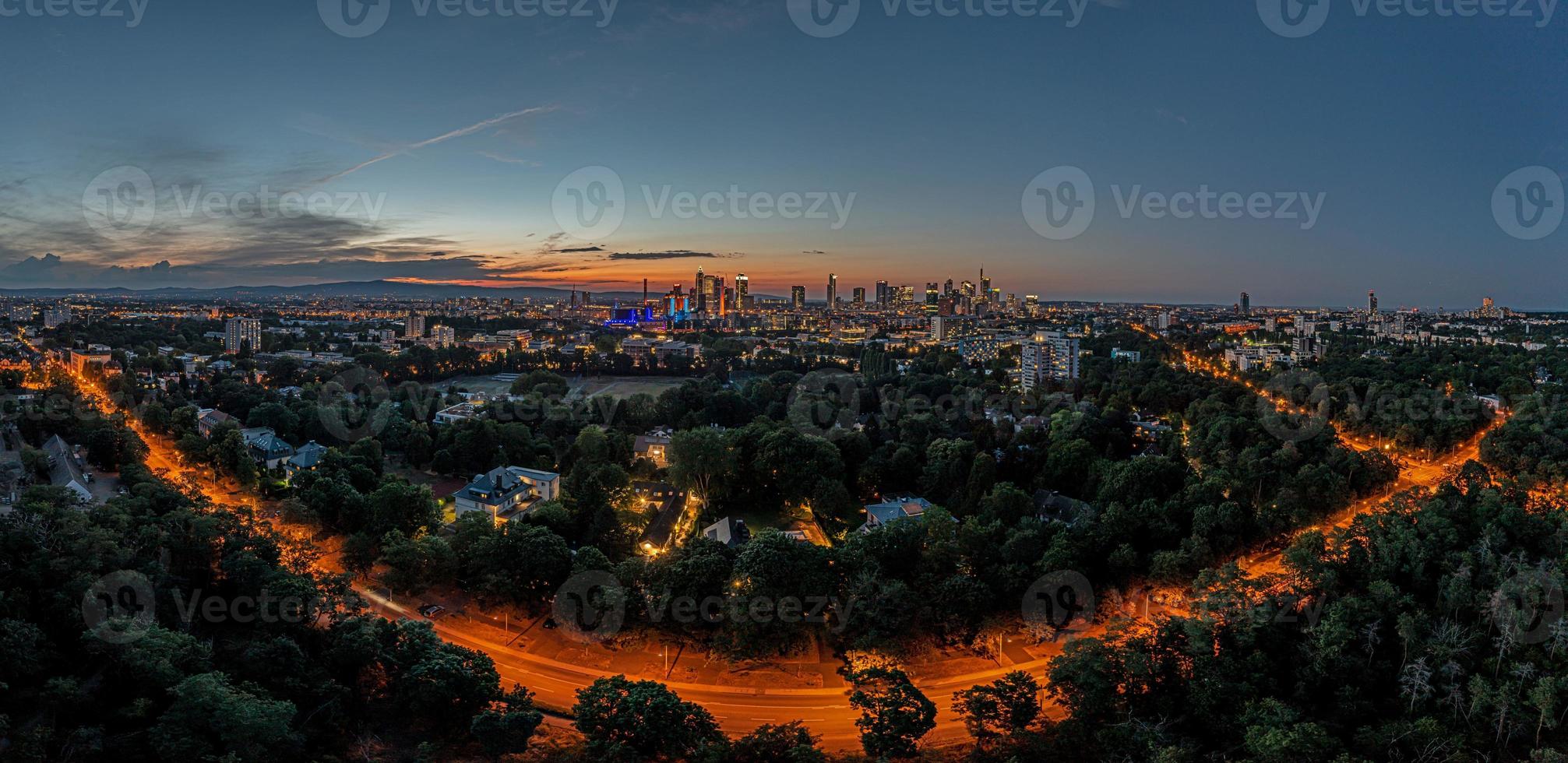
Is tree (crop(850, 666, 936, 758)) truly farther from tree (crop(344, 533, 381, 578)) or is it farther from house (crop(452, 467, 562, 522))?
house (crop(452, 467, 562, 522))

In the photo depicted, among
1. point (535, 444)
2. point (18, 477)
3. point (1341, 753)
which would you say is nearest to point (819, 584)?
point (1341, 753)

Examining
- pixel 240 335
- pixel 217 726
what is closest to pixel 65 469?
pixel 217 726

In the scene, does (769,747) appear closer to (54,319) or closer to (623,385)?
(623,385)

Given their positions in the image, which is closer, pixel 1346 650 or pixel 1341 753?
pixel 1341 753

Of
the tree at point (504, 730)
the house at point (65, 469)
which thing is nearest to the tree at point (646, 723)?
the tree at point (504, 730)

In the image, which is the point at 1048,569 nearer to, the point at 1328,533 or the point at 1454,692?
the point at 1454,692

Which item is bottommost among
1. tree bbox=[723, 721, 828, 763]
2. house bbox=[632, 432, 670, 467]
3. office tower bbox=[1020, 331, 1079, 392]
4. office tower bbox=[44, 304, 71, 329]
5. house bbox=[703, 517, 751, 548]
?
tree bbox=[723, 721, 828, 763]

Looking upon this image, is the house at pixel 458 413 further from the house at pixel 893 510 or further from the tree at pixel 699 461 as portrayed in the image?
the house at pixel 893 510

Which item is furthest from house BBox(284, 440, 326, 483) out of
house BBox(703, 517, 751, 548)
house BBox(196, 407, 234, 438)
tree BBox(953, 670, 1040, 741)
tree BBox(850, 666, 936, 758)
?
tree BBox(953, 670, 1040, 741)
